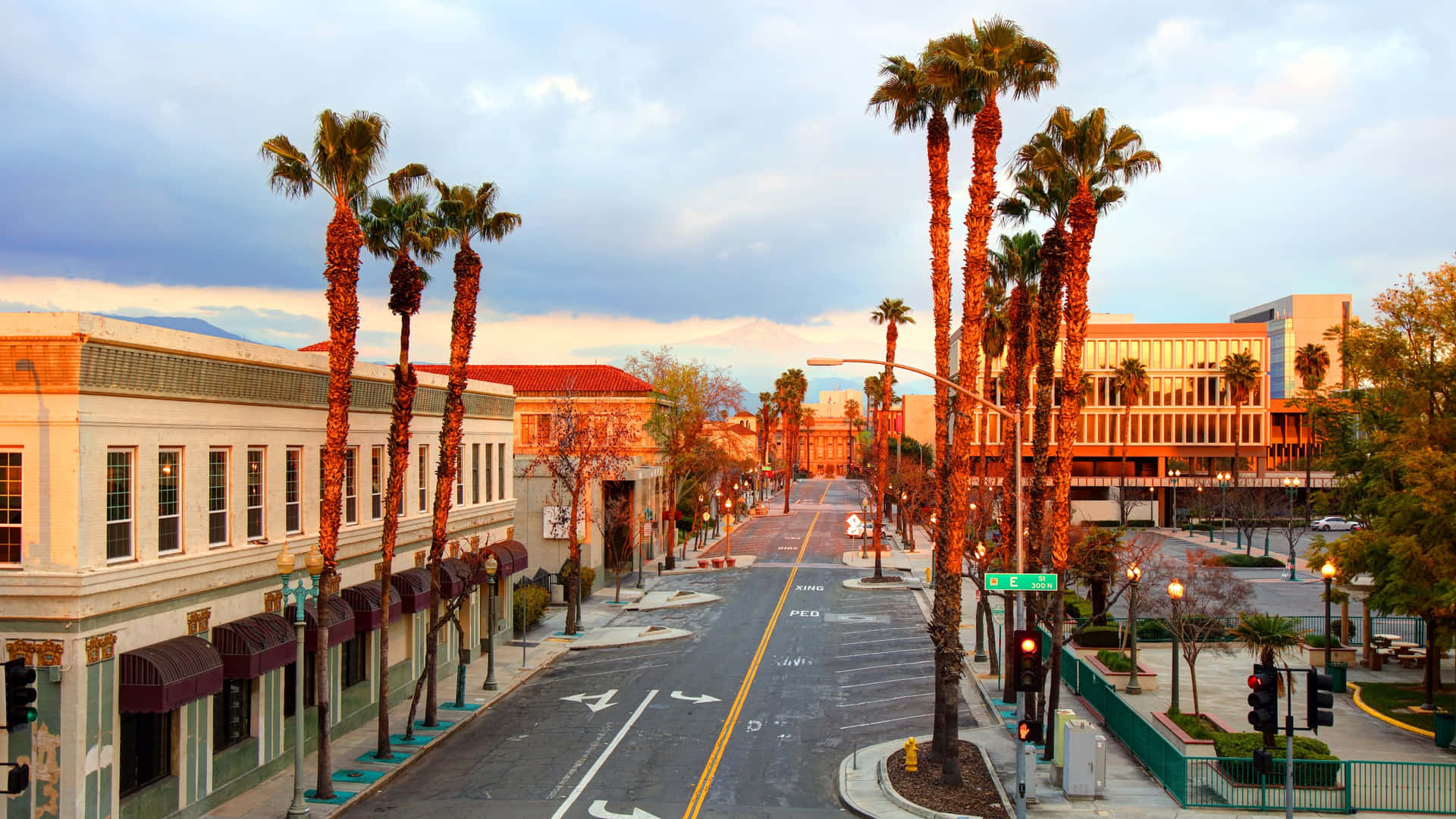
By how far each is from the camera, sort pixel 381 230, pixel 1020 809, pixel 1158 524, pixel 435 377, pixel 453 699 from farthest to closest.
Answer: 1. pixel 1158 524
2. pixel 435 377
3. pixel 453 699
4. pixel 381 230
5. pixel 1020 809

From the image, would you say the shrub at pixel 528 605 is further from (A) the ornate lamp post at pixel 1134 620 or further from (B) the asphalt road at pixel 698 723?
(A) the ornate lamp post at pixel 1134 620

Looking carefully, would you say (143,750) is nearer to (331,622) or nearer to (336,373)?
(331,622)

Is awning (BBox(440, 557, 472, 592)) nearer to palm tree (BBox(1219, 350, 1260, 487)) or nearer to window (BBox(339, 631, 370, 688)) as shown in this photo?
window (BBox(339, 631, 370, 688))

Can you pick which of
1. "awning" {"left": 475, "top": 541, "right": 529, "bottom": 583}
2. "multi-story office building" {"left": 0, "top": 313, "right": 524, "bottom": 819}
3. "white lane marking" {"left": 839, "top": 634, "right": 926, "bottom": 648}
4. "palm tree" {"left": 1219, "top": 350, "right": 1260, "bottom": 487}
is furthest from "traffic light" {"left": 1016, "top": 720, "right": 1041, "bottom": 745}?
"palm tree" {"left": 1219, "top": 350, "right": 1260, "bottom": 487}

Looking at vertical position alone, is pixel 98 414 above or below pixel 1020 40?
below

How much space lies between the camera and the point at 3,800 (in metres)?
16.7

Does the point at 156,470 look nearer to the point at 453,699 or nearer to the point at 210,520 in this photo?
the point at 210,520

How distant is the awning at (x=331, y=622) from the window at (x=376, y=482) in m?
Result: 4.42

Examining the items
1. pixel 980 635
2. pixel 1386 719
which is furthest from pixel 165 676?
pixel 1386 719

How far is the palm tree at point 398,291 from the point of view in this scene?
2466 centimetres

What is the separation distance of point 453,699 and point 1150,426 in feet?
303

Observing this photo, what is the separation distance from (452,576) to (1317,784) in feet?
76.2

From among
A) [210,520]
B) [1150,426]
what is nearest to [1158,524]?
[1150,426]

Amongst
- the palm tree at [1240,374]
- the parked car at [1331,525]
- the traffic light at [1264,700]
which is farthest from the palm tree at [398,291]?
the palm tree at [1240,374]
